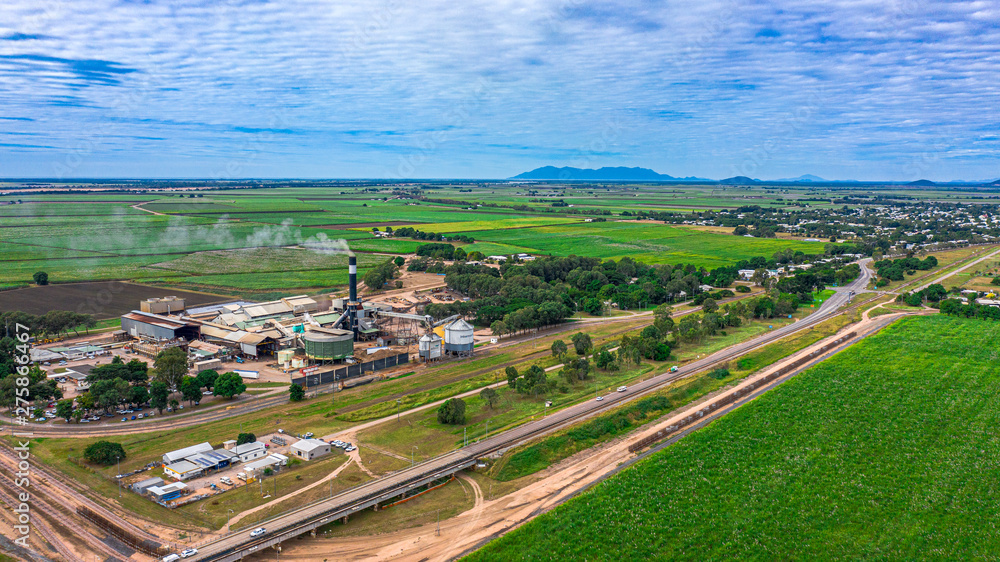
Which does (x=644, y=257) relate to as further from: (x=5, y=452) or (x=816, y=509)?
(x=5, y=452)

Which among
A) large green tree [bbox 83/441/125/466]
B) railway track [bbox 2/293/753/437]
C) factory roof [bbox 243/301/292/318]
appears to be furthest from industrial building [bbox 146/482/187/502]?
factory roof [bbox 243/301/292/318]

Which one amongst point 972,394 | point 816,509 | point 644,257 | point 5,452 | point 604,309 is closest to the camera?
point 816,509

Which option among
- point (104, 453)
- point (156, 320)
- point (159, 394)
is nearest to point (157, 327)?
point (156, 320)

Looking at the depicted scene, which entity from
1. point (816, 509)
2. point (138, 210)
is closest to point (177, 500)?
point (816, 509)

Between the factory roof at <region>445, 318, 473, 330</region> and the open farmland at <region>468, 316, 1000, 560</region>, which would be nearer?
the open farmland at <region>468, 316, 1000, 560</region>

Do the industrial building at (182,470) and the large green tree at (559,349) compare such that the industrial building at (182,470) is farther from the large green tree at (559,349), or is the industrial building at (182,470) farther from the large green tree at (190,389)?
the large green tree at (559,349)

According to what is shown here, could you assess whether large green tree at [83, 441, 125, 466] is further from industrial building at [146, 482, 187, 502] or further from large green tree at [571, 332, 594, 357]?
large green tree at [571, 332, 594, 357]

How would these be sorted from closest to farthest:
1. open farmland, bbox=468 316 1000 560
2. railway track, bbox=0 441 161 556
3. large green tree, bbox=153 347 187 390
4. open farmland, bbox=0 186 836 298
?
1. open farmland, bbox=468 316 1000 560
2. railway track, bbox=0 441 161 556
3. large green tree, bbox=153 347 187 390
4. open farmland, bbox=0 186 836 298

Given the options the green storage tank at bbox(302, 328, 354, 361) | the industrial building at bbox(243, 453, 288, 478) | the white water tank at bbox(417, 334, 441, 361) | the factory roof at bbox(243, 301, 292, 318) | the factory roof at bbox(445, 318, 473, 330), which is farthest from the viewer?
the factory roof at bbox(243, 301, 292, 318)
